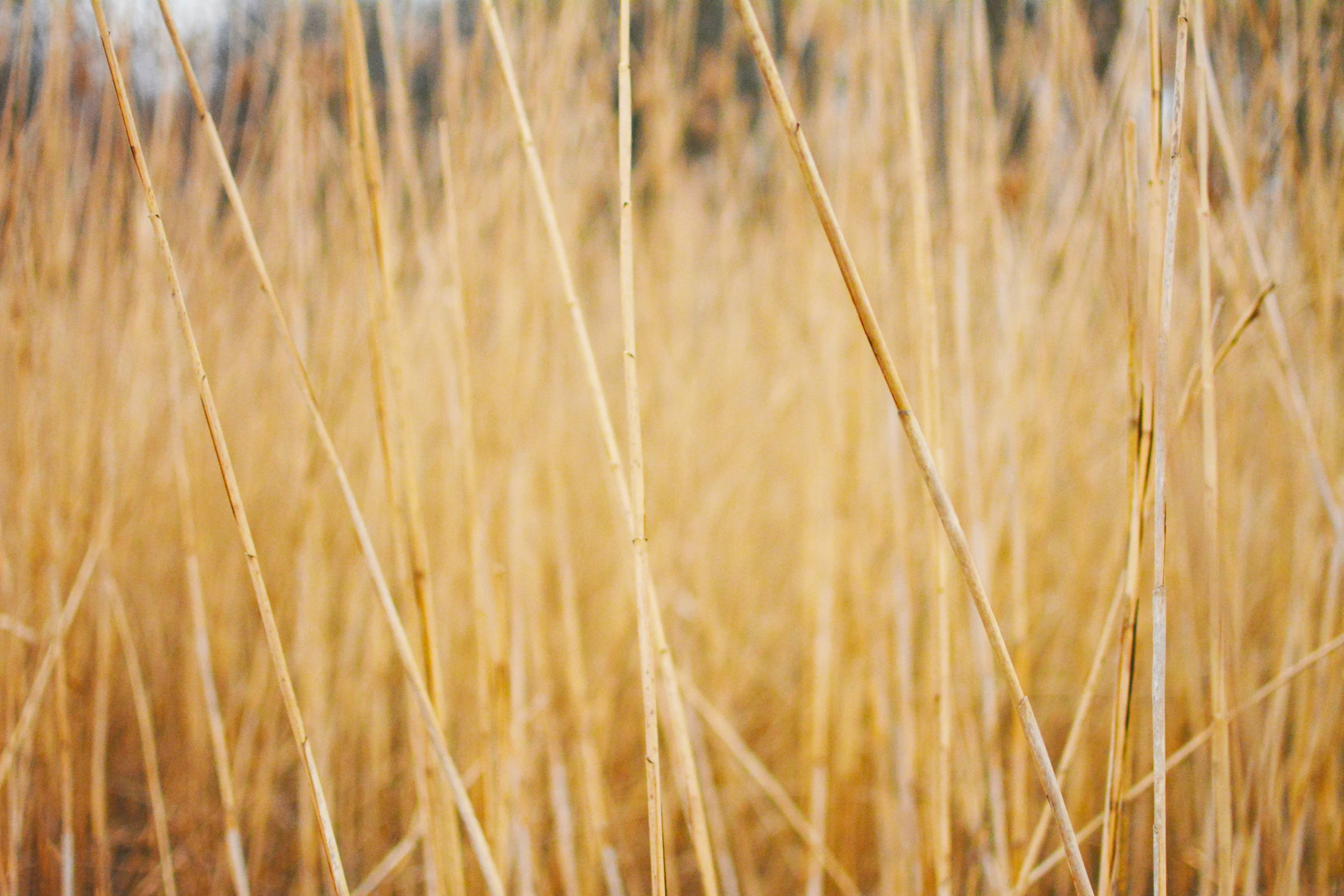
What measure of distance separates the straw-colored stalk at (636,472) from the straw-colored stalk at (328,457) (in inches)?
3.3

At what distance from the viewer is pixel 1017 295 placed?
2.15ft

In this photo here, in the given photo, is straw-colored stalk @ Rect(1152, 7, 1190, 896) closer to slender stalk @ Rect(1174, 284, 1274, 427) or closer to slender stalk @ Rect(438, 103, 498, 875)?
slender stalk @ Rect(1174, 284, 1274, 427)

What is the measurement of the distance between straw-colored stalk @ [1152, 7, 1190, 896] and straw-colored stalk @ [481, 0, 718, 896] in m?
0.19

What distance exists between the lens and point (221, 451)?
0.33 metres

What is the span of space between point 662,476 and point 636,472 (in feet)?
2.25

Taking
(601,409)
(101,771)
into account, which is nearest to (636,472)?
(601,409)

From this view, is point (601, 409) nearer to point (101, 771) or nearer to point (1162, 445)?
point (1162, 445)


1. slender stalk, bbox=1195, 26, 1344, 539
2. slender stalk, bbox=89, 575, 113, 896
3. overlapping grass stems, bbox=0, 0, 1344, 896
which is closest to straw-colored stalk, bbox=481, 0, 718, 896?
overlapping grass stems, bbox=0, 0, 1344, 896

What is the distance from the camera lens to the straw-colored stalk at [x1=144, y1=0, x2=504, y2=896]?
32cm

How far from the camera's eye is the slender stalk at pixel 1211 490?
1.16 ft

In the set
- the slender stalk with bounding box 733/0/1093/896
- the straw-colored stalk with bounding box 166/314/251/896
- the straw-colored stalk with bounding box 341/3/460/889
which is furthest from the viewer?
the straw-colored stalk with bounding box 166/314/251/896

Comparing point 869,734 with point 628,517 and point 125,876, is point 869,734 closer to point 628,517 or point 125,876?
point 628,517

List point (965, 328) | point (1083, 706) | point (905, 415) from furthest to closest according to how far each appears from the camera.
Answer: point (965, 328), point (1083, 706), point (905, 415)

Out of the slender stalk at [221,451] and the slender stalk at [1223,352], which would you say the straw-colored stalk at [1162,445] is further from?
the slender stalk at [221,451]
